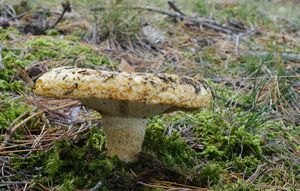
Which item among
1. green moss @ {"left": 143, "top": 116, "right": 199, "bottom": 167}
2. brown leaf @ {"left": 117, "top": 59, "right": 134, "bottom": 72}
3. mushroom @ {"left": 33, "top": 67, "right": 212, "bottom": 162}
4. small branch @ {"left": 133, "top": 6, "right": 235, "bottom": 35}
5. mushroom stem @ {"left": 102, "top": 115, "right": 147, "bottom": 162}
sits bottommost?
small branch @ {"left": 133, "top": 6, "right": 235, "bottom": 35}

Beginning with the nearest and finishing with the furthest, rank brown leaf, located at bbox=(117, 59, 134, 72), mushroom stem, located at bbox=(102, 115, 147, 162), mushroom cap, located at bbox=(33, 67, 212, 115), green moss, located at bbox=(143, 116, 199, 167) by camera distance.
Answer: mushroom cap, located at bbox=(33, 67, 212, 115)
mushroom stem, located at bbox=(102, 115, 147, 162)
green moss, located at bbox=(143, 116, 199, 167)
brown leaf, located at bbox=(117, 59, 134, 72)

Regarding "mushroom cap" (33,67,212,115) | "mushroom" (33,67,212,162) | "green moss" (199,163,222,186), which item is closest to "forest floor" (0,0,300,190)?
"green moss" (199,163,222,186)

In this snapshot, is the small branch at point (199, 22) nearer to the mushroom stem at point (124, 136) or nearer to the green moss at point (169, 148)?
the green moss at point (169, 148)

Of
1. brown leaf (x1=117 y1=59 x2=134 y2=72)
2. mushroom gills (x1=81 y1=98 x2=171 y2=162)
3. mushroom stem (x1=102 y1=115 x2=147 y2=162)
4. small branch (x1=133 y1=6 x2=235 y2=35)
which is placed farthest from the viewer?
small branch (x1=133 y1=6 x2=235 y2=35)

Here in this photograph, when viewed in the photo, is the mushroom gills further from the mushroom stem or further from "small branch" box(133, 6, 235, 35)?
"small branch" box(133, 6, 235, 35)

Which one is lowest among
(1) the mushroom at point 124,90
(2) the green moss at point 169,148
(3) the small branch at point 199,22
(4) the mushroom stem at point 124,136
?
(3) the small branch at point 199,22

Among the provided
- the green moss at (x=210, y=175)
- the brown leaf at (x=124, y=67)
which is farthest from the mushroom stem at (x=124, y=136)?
the brown leaf at (x=124, y=67)

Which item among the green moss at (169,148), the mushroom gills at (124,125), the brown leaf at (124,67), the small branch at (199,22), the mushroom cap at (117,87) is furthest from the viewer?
the small branch at (199,22)

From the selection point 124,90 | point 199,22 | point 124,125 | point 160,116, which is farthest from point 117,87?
point 199,22
